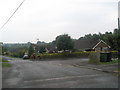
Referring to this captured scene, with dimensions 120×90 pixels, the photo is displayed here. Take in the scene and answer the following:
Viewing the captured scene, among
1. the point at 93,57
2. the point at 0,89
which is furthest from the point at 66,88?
the point at 93,57

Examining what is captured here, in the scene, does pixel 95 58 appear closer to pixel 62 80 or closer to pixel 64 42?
pixel 62 80

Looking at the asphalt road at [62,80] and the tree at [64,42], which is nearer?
the asphalt road at [62,80]

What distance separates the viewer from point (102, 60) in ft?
68.7

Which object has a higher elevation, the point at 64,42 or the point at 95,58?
the point at 64,42

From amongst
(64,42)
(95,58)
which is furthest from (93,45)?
(95,58)

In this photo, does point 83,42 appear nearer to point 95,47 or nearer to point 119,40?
point 95,47

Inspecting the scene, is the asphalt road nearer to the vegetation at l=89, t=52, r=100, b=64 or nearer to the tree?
the vegetation at l=89, t=52, r=100, b=64

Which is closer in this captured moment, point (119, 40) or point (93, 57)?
point (119, 40)

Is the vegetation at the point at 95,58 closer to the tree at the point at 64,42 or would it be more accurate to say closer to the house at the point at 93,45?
the tree at the point at 64,42

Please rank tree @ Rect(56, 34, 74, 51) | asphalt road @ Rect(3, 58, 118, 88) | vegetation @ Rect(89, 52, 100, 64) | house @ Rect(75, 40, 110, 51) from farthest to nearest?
1. house @ Rect(75, 40, 110, 51)
2. tree @ Rect(56, 34, 74, 51)
3. vegetation @ Rect(89, 52, 100, 64)
4. asphalt road @ Rect(3, 58, 118, 88)

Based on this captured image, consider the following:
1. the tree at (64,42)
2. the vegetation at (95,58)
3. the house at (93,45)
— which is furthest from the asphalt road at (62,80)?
the house at (93,45)

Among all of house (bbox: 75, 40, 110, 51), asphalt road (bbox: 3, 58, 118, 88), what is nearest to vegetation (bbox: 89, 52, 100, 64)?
asphalt road (bbox: 3, 58, 118, 88)

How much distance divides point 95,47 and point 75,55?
16.9m

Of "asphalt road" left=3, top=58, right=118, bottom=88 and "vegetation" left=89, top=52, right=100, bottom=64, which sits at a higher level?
"vegetation" left=89, top=52, right=100, bottom=64
